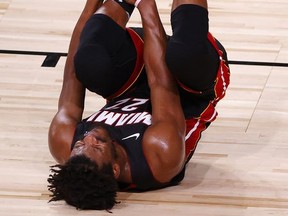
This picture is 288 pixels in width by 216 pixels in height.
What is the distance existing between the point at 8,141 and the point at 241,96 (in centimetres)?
90

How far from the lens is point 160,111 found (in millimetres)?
2750

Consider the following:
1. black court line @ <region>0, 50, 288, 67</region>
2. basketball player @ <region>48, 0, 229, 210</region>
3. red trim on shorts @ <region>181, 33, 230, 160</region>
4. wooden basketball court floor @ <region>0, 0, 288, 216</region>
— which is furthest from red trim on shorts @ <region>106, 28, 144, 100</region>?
black court line @ <region>0, 50, 288, 67</region>

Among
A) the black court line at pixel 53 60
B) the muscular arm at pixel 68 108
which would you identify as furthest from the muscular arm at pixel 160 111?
the black court line at pixel 53 60

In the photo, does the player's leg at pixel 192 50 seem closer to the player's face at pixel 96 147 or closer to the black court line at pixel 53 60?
the player's face at pixel 96 147

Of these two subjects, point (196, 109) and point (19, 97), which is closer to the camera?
point (196, 109)

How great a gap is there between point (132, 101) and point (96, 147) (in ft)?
1.11

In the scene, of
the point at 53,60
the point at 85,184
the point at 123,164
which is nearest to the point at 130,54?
the point at 123,164

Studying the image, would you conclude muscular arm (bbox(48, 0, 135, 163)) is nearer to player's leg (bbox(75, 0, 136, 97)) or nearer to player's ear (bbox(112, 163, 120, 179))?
player's leg (bbox(75, 0, 136, 97))

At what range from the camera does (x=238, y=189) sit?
9.36 feet

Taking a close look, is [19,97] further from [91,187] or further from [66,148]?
[91,187]

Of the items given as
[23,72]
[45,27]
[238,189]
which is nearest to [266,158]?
[238,189]

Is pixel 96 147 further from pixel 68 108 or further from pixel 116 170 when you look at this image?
pixel 68 108

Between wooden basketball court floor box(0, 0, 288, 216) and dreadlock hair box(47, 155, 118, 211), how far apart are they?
0.16ft

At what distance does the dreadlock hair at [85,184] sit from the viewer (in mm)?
2582
